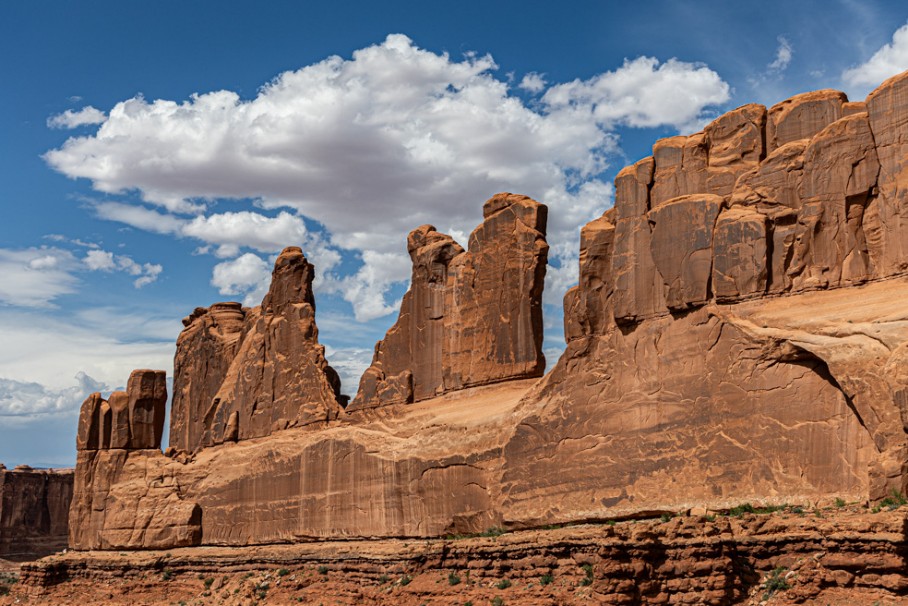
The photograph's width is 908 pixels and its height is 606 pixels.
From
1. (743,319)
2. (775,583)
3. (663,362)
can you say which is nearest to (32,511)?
(663,362)

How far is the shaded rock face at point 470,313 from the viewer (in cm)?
2700

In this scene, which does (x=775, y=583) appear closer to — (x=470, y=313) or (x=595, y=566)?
(x=595, y=566)

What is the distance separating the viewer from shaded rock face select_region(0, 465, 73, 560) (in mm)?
70312

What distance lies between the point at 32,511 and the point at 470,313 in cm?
5083

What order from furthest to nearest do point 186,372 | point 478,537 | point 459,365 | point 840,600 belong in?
1. point 186,372
2. point 459,365
3. point 478,537
4. point 840,600

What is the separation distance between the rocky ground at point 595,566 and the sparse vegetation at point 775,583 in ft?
0.06

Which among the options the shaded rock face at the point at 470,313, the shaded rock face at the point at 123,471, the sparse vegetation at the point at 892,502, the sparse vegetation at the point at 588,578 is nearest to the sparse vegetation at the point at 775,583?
the sparse vegetation at the point at 892,502

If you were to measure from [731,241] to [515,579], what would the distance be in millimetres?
7177

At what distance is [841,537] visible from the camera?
1672cm

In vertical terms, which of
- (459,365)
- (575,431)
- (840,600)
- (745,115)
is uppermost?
(745,115)

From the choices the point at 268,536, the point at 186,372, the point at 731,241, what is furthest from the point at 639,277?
the point at 186,372

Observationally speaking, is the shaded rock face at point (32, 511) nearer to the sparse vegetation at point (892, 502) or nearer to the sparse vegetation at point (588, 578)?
the sparse vegetation at point (588, 578)

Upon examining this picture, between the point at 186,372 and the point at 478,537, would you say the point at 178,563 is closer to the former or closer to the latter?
the point at 186,372

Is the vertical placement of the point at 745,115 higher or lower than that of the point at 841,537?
higher
